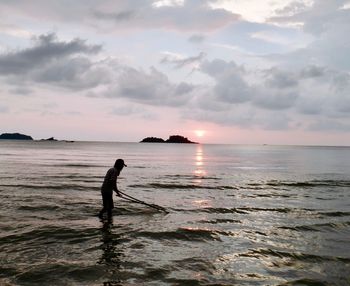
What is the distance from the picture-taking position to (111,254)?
41.7ft

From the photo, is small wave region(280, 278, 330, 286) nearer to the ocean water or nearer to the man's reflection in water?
the ocean water

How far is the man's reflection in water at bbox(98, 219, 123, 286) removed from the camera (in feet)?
34.7

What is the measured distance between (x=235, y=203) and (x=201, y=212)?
4611 millimetres

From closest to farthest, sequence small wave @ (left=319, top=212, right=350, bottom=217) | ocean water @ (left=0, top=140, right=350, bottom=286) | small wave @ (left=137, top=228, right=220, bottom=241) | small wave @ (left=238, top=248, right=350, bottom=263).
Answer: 1. ocean water @ (left=0, top=140, right=350, bottom=286)
2. small wave @ (left=238, top=248, right=350, bottom=263)
3. small wave @ (left=137, top=228, right=220, bottom=241)
4. small wave @ (left=319, top=212, right=350, bottom=217)

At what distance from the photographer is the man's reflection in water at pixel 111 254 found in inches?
417

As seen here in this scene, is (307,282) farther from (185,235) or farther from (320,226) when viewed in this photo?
(320,226)

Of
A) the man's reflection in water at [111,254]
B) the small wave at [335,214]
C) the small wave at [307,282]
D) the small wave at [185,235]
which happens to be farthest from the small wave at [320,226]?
the man's reflection in water at [111,254]

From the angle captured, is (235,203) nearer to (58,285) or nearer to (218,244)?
(218,244)

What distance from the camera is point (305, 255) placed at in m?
13.4

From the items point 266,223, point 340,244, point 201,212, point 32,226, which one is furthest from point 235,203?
point 32,226

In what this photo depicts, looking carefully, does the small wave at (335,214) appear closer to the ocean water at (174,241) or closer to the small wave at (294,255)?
the ocean water at (174,241)

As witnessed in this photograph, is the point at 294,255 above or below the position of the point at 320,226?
above

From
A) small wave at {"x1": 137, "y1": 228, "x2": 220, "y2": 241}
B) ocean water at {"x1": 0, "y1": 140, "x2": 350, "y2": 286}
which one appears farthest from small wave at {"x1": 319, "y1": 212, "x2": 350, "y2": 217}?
small wave at {"x1": 137, "y1": 228, "x2": 220, "y2": 241}

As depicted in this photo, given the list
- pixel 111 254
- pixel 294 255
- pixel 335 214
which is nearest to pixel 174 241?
pixel 111 254
